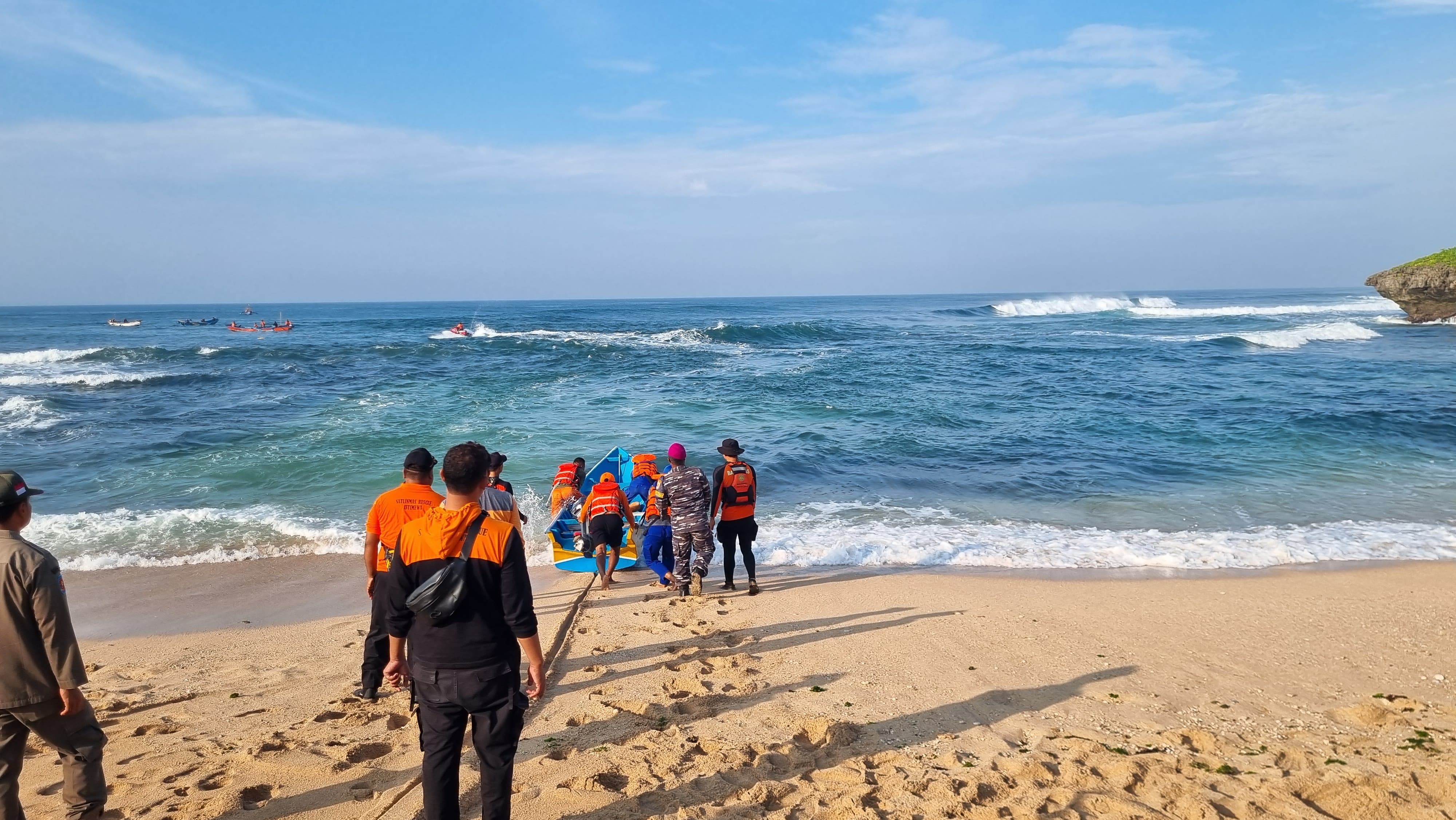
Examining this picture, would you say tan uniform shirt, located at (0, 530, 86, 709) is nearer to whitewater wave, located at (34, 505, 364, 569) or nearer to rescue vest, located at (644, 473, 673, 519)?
rescue vest, located at (644, 473, 673, 519)

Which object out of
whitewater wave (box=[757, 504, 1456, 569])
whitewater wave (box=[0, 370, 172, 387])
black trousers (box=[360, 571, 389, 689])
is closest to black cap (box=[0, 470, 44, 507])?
black trousers (box=[360, 571, 389, 689])

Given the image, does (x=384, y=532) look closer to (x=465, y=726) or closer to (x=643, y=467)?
(x=465, y=726)

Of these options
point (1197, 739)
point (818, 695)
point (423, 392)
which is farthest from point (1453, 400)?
point (423, 392)

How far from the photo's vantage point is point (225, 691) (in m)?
5.41

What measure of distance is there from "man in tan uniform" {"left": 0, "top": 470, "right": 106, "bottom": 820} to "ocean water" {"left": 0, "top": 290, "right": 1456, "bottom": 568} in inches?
238

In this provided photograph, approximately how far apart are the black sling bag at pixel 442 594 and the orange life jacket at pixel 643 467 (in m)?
5.71

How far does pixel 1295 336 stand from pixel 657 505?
3975 cm

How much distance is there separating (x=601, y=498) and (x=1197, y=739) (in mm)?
5380

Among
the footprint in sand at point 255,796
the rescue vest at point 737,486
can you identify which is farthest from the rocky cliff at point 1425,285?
the footprint in sand at point 255,796

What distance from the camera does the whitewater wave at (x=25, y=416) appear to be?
17.1 metres

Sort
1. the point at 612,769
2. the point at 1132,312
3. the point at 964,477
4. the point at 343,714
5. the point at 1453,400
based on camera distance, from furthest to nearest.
A: 1. the point at 1132,312
2. the point at 1453,400
3. the point at 964,477
4. the point at 343,714
5. the point at 612,769

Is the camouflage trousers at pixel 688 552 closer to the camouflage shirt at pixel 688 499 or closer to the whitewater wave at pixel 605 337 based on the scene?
the camouflage shirt at pixel 688 499

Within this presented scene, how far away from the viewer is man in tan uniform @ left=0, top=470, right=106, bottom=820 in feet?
10.0

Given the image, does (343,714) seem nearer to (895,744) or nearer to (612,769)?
(612,769)
